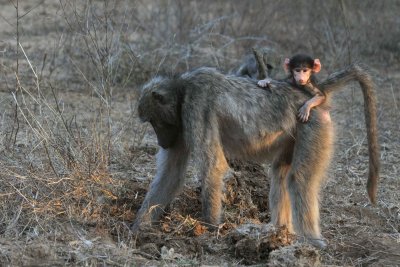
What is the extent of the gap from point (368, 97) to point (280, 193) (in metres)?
0.80

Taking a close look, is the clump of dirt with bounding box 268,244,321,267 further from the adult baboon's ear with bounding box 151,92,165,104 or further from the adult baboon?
the adult baboon's ear with bounding box 151,92,165,104

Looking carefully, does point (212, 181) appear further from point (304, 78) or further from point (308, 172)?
point (304, 78)

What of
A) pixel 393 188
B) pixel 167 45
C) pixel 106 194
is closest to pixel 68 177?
pixel 106 194

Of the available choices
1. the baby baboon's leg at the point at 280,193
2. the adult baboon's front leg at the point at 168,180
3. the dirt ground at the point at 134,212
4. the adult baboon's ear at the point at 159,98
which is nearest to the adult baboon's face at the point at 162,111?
the adult baboon's ear at the point at 159,98

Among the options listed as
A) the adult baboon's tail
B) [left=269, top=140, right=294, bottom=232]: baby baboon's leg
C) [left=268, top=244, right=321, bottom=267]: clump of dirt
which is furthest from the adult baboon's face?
[left=268, top=244, right=321, bottom=267]: clump of dirt

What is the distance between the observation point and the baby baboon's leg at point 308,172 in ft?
15.8

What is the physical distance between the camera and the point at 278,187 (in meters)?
5.11

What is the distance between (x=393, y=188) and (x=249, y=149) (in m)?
1.60

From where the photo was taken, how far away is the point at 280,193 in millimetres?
5113

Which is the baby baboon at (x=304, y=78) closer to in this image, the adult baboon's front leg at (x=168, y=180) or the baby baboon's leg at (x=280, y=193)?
the baby baboon's leg at (x=280, y=193)

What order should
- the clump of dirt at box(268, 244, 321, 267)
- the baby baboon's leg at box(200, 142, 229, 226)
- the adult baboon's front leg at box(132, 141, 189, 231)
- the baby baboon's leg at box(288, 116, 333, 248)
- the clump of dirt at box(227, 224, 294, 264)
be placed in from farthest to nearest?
the adult baboon's front leg at box(132, 141, 189, 231) < the baby baboon's leg at box(288, 116, 333, 248) < the baby baboon's leg at box(200, 142, 229, 226) < the clump of dirt at box(227, 224, 294, 264) < the clump of dirt at box(268, 244, 321, 267)

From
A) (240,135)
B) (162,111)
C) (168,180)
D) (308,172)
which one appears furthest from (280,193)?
(162,111)

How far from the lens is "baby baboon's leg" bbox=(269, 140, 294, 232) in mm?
5094

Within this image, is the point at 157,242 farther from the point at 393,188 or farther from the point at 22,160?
the point at 393,188
